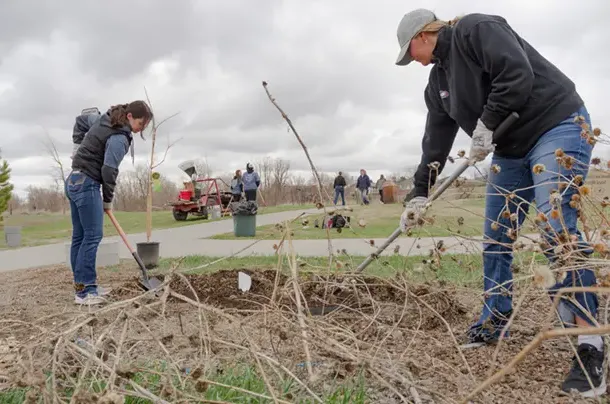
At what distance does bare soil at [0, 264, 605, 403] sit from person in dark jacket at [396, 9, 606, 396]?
0.19m

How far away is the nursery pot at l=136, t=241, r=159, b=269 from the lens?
5895mm

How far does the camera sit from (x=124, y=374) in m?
1.38

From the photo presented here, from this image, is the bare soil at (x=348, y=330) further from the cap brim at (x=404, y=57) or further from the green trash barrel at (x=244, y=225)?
the green trash barrel at (x=244, y=225)

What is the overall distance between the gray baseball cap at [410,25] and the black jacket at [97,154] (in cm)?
251

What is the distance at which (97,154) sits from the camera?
4020 mm

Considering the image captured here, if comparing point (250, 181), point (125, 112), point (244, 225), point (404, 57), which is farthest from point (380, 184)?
point (404, 57)

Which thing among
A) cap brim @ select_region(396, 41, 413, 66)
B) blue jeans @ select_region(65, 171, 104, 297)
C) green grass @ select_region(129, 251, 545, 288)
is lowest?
green grass @ select_region(129, 251, 545, 288)

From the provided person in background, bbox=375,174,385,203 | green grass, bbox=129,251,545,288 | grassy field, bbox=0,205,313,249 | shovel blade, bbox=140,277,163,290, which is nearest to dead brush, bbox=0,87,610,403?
green grass, bbox=129,251,545,288

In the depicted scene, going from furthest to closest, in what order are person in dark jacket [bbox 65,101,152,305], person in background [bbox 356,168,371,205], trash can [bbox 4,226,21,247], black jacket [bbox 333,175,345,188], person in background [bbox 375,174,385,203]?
1. person in background [bbox 375,174,385,203]
2. person in background [bbox 356,168,371,205]
3. black jacket [bbox 333,175,345,188]
4. trash can [bbox 4,226,21,247]
5. person in dark jacket [bbox 65,101,152,305]

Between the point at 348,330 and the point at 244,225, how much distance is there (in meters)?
8.23

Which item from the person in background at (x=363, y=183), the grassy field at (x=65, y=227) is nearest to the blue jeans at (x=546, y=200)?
the grassy field at (x=65, y=227)

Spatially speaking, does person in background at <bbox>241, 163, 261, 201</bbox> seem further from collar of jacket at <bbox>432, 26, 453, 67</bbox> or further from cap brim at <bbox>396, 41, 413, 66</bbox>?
A: collar of jacket at <bbox>432, 26, 453, 67</bbox>

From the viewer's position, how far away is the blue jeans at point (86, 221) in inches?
157

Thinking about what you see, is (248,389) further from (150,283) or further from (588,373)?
(150,283)
